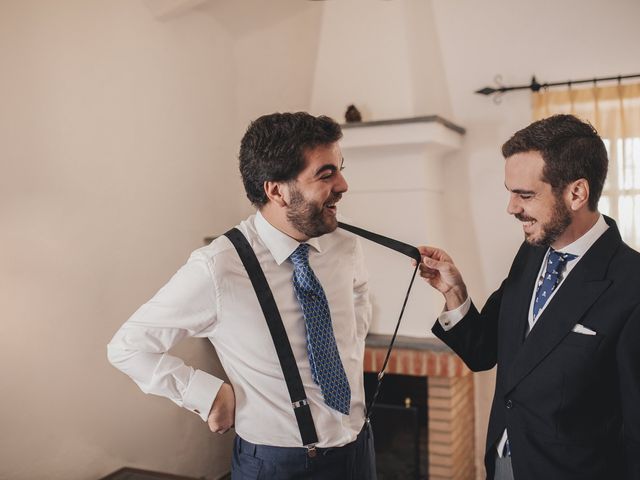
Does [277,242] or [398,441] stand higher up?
[277,242]

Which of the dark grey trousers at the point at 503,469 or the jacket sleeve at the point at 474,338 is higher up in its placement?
the jacket sleeve at the point at 474,338

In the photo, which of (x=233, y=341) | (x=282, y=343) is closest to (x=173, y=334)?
(x=233, y=341)

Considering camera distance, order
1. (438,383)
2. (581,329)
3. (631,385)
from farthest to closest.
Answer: (438,383) → (581,329) → (631,385)

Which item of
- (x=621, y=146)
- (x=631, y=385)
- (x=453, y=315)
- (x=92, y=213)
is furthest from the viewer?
(x=621, y=146)

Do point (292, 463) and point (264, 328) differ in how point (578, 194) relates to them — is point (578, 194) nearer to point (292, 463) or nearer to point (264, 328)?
point (264, 328)

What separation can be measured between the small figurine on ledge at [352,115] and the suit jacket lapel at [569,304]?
6.47ft

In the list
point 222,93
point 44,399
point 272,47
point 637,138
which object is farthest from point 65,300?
point 637,138

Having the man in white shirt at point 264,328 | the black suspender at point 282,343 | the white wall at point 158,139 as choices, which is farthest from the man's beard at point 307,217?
the white wall at point 158,139

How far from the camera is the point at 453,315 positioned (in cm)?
174

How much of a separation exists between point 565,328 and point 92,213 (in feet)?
6.86

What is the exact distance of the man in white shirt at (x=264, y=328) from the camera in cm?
154

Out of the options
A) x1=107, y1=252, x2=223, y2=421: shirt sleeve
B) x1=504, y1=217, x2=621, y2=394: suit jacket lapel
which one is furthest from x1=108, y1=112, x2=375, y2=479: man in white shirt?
x1=504, y1=217, x2=621, y2=394: suit jacket lapel

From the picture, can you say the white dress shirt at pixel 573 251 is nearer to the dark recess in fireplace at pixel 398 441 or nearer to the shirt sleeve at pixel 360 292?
the shirt sleeve at pixel 360 292

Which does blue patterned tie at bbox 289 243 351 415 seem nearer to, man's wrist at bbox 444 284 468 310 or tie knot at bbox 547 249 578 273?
man's wrist at bbox 444 284 468 310
